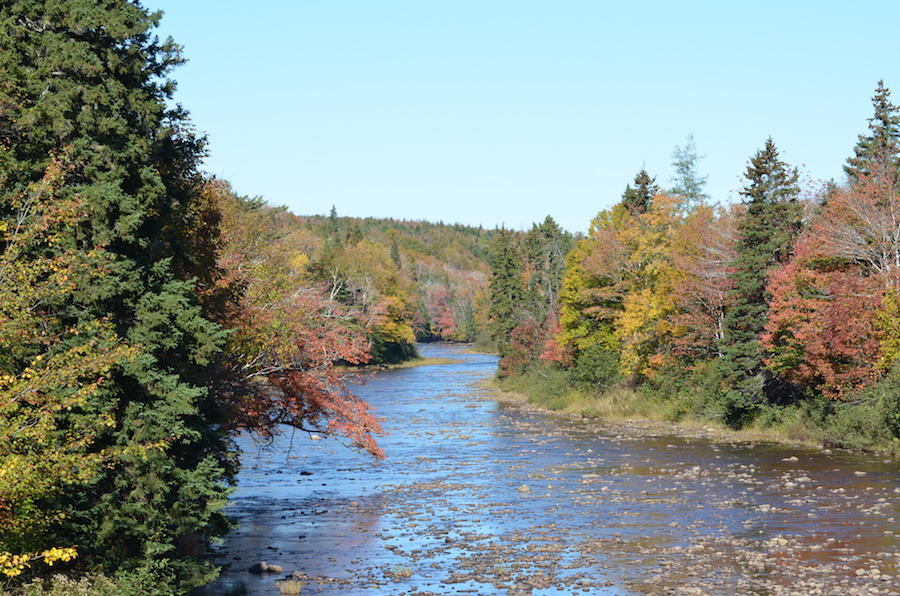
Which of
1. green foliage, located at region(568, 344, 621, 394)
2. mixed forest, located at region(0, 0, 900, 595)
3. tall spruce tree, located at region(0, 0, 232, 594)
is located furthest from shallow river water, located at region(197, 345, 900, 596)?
green foliage, located at region(568, 344, 621, 394)

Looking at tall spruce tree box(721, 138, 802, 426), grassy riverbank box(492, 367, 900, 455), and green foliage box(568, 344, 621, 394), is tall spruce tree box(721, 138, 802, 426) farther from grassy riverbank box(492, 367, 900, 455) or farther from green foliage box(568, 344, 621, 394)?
green foliage box(568, 344, 621, 394)

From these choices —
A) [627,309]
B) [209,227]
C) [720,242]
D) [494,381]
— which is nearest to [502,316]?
[494,381]

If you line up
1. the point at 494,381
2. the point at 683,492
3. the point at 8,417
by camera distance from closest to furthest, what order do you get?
the point at 8,417, the point at 683,492, the point at 494,381

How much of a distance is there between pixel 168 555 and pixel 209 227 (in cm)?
881

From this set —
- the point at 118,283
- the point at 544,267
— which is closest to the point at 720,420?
the point at 118,283

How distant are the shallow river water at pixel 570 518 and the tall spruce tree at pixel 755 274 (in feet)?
10.1

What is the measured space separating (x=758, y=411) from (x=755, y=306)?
5.23 meters

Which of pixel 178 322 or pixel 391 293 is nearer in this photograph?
pixel 178 322

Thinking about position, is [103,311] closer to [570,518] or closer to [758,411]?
[570,518]

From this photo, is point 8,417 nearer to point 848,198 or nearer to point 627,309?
point 848,198

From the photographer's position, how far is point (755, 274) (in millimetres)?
41469

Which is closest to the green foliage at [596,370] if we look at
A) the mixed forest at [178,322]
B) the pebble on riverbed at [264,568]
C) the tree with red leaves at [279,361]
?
the mixed forest at [178,322]

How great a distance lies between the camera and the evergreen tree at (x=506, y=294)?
80125 mm

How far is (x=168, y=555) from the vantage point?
57.1 feet
